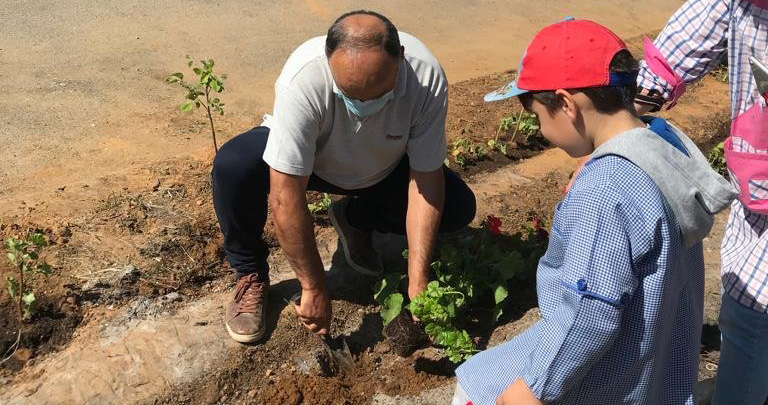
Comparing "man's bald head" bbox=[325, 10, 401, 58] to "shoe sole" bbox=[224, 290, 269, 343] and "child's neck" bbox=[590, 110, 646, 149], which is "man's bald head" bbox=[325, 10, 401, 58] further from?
"shoe sole" bbox=[224, 290, 269, 343]

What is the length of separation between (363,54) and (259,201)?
94cm

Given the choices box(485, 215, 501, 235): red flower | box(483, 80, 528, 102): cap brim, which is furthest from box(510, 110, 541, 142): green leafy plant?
box(483, 80, 528, 102): cap brim

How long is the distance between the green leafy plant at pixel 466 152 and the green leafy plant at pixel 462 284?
33.5 inches

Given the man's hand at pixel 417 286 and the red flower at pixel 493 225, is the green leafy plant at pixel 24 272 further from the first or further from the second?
the red flower at pixel 493 225

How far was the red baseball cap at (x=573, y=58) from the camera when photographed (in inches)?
63.9

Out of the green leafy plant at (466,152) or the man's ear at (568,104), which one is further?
the green leafy plant at (466,152)

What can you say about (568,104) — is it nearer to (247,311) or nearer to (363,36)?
(363,36)

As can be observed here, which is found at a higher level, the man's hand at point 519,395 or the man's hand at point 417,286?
the man's hand at point 519,395

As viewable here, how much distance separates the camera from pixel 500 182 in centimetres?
418

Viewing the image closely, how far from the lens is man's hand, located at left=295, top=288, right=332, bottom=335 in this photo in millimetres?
2646

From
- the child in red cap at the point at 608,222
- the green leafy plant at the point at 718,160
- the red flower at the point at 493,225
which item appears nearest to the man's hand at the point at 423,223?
the red flower at the point at 493,225

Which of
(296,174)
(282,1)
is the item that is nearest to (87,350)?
(296,174)

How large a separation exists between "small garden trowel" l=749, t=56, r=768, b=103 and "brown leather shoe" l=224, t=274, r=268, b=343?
204cm

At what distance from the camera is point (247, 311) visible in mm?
2961
